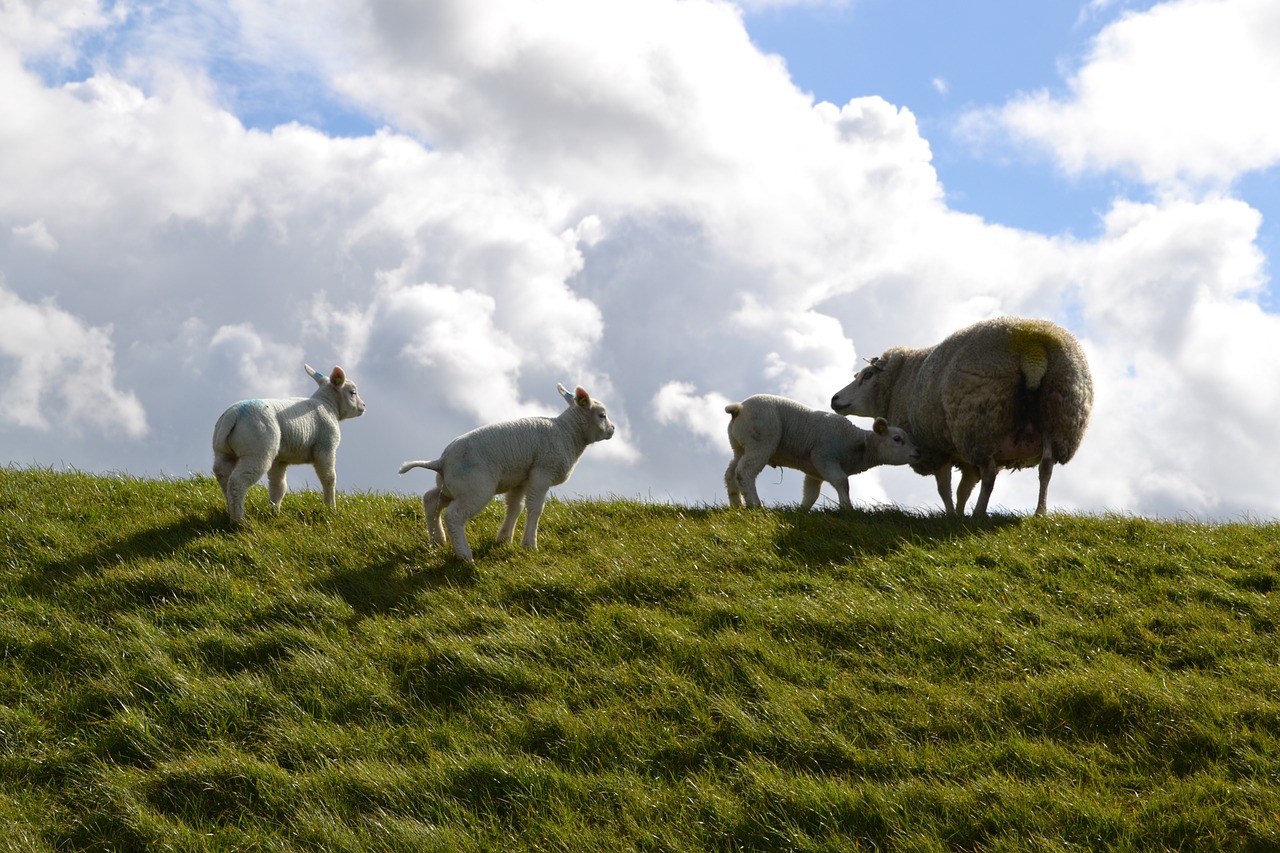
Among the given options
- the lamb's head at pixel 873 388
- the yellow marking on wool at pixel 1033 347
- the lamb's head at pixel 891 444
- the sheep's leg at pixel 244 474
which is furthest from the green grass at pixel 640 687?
the lamb's head at pixel 873 388

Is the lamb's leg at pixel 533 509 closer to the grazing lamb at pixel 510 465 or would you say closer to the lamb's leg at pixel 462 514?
the grazing lamb at pixel 510 465

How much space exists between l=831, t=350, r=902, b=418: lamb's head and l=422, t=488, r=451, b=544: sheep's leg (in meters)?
7.34

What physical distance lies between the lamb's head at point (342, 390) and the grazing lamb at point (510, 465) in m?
2.44

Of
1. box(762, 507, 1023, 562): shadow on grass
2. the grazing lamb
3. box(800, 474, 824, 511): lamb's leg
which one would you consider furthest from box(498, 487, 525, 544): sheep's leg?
box(800, 474, 824, 511): lamb's leg

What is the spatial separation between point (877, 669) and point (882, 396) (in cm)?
839

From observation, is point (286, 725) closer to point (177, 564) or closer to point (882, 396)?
point (177, 564)

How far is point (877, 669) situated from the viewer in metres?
9.60

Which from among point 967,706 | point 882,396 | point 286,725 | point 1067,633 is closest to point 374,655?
Result: point 286,725

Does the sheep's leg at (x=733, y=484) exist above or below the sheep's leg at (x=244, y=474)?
above

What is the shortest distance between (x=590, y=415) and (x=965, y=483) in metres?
6.29

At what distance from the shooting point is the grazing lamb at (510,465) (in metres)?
11.8

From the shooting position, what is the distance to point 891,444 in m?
15.5

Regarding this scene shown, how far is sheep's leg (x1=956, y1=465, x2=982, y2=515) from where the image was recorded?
1603 cm

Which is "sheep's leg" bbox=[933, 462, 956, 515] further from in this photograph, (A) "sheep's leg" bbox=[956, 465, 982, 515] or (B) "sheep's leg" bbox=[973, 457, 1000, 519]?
(B) "sheep's leg" bbox=[973, 457, 1000, 519]
